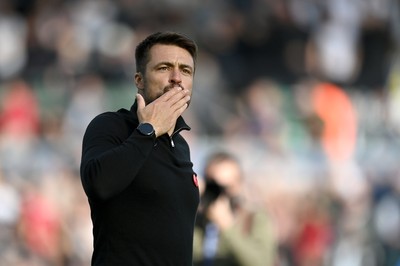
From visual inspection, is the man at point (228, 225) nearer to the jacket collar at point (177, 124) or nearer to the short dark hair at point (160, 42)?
the jacket collar at point (177, 124)

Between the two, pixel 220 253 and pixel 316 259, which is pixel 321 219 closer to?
pixel 316 259

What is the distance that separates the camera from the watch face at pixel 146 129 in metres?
3.64

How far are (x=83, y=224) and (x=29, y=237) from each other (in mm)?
570

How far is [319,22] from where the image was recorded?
15.7m

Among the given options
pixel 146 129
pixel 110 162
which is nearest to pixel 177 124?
pixel 146 129

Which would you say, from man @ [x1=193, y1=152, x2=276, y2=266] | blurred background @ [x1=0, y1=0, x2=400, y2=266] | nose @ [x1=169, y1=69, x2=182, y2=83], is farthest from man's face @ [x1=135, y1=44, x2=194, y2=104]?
blurred background @ [x1=0, y1=0, x2=400, y2=266]

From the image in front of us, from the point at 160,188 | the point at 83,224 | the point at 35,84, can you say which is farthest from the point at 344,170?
the point at 160,188

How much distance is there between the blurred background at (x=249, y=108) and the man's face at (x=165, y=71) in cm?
649

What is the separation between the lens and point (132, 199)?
12.0 ft

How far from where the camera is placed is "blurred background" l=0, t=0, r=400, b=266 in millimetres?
11805

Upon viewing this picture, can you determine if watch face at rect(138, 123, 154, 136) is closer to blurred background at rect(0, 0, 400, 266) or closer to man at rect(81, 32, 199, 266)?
man at rect(81, 32, 199, 266)

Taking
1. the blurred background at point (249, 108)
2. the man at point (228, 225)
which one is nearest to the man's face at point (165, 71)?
the man at point (228, 225)

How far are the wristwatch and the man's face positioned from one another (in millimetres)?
201

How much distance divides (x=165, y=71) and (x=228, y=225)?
269 centimetres
